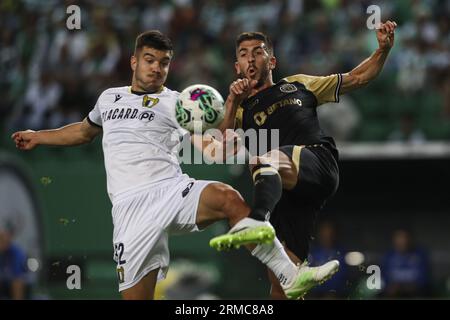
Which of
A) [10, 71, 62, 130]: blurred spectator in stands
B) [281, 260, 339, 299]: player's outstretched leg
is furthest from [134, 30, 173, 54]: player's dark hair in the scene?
[10, 71, 62, 130]: blurred spectator in stands

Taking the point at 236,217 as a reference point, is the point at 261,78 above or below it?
above

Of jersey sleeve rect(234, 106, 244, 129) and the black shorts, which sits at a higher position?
jersey sleeve rect(234, 106, 244, 129)

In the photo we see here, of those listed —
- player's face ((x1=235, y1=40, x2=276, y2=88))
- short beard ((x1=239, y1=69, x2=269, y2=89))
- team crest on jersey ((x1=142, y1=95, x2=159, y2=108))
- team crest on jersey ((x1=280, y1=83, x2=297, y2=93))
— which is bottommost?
team crest on jersey ((x1=142, y1=95, x2=159, y2=108))

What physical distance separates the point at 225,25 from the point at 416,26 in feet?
10.9

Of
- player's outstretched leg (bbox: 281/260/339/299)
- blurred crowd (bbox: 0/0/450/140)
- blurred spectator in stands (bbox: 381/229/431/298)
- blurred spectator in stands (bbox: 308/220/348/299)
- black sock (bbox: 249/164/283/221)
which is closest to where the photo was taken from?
black sock (bbox: 249/164/283/221)

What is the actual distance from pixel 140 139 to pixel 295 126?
1308 millimetres

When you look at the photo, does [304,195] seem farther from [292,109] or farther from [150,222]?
[150,222]

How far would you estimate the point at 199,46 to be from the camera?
15.9 metres

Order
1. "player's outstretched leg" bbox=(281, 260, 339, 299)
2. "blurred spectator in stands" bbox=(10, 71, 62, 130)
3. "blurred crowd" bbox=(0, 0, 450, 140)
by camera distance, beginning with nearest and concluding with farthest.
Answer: "player's outstretched leg" bbox=(281, 260, 339, 299), "blurred crowd" bbox=(0, 0, 450, 140), "blurred spectator in stands" bbox=(10, 71, 62, 130)

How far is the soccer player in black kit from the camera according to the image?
7227 mm

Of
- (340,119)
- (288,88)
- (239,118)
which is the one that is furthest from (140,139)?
(340,119)

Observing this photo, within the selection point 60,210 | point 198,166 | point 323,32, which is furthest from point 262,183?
point 323,32

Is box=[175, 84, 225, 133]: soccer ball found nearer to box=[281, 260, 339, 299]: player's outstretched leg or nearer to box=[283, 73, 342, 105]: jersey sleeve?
box=[283, 73, 342, 105]: jersey sleeve

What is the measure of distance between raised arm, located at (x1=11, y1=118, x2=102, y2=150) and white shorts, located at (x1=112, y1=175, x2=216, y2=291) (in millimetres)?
946
